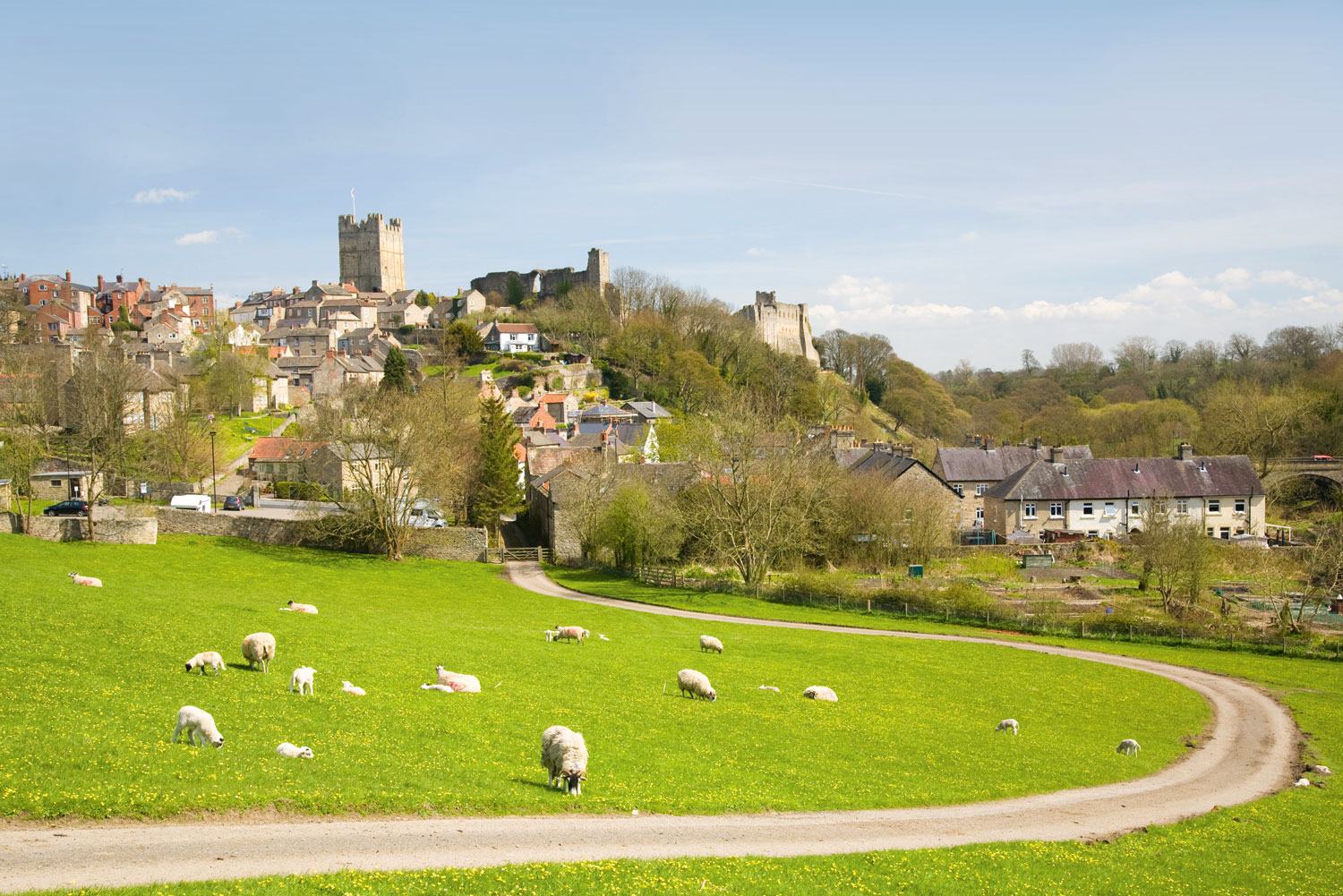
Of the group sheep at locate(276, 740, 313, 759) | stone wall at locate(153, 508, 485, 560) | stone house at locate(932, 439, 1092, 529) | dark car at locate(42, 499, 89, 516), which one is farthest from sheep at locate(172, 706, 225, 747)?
stone house at locate(932, 439, 1092, 529)

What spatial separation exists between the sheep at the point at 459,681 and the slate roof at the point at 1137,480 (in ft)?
168

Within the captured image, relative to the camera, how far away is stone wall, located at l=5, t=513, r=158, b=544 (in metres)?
40.9

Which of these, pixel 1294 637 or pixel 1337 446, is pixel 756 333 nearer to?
pixel 1337 446

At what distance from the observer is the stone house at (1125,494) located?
61.3 meters

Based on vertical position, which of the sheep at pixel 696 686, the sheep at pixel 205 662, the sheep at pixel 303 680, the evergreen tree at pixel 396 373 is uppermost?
the evergreen tree at pixel 396 373

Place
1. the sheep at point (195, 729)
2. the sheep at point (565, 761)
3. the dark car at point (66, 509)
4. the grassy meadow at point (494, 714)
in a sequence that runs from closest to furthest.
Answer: the grassy meadow at point (494, 714) < the sheep at point (195, 729) < the sheep at point (565, 761) < the dark car at point (66, 509)

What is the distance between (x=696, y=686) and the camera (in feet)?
69.8

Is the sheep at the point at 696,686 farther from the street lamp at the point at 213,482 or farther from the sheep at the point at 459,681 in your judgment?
the street lamp at the point at 213,482

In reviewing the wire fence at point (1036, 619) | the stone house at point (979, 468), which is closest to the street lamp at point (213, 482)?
the wire fence at point (1036, 619)

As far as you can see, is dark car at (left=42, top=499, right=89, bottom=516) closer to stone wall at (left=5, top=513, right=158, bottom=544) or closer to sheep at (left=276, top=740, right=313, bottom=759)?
stone wall at (left=5, top=513, right=158, bottom=544)

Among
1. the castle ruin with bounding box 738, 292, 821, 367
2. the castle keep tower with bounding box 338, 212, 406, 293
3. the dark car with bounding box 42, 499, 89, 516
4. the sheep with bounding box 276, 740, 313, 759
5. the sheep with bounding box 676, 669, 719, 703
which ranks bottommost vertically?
the sheep with bounding box 676, 669, 719, 703

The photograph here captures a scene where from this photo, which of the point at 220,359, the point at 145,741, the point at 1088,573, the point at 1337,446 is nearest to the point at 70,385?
the point at 220,359

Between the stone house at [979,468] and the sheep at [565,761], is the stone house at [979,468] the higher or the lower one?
the higher one

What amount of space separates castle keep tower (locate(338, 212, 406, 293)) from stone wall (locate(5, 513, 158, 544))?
4828 inches
